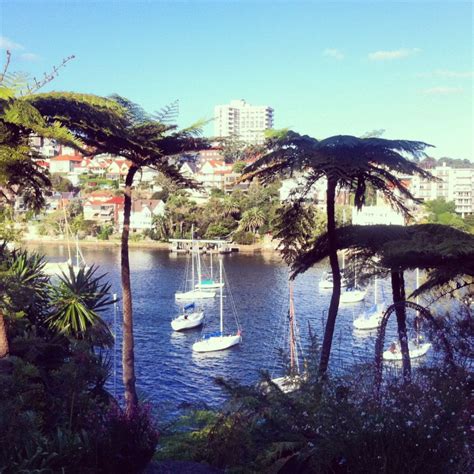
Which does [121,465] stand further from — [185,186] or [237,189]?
[237,189]

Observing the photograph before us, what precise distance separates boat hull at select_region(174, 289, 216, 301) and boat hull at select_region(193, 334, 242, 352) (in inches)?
495

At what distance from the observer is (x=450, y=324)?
8.07 meters

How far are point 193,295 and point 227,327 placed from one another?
8.91 meters

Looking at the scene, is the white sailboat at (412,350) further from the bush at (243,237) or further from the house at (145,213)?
the house at (145,213)

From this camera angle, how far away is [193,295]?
39344mm

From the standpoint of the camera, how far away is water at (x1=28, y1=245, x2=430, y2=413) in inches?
797

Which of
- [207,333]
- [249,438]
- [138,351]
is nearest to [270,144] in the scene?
[249,438]

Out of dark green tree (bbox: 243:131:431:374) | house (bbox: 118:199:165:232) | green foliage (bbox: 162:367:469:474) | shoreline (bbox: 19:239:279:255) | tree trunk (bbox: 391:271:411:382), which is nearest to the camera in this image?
green foliage (bbox: 162:367:469:474)

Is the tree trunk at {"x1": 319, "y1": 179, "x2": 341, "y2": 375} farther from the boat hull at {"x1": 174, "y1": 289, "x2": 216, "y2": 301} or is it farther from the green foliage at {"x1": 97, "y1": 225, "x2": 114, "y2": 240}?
the green foliage at {"x1": 97, "y1": 225, "x2": 114, "y2": 240}

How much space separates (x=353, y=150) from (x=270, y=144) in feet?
3.68

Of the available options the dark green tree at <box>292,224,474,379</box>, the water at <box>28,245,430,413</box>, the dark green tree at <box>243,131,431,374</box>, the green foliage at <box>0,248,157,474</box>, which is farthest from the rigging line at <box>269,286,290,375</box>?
the green foliage at <box>0,248,157,474</box>

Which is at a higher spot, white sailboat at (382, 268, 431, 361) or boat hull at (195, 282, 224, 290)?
white sailboat at (382, 268, 431, 361)

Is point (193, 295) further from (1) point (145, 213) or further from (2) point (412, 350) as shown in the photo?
(1) point (145, 213)

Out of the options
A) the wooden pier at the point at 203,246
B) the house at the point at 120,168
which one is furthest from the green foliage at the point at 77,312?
the wooden pier at the point at 203,246
